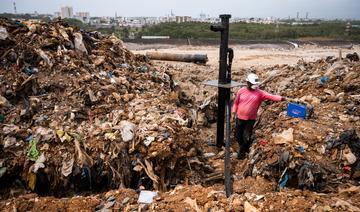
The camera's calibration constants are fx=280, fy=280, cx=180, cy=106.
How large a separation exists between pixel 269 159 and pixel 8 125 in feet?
13.4

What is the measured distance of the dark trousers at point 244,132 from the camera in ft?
15.3

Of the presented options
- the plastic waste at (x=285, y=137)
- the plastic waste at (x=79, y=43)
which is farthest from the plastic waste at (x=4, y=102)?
the plastic waste at (x=285, y=137)

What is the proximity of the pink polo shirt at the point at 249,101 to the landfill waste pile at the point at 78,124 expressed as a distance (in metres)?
0.92

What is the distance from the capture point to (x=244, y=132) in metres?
4.78

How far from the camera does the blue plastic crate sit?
457 cm

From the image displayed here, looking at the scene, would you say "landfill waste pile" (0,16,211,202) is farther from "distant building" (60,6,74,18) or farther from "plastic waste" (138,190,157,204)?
"distant building" (60,6,74,18)

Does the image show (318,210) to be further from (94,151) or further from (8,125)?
(8,125)

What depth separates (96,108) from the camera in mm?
5172

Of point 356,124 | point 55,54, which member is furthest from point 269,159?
point 55,54

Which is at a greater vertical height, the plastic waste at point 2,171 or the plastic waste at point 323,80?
the plastic waste at point 323,80

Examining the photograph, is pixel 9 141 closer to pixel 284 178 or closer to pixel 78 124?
pixel 78 124

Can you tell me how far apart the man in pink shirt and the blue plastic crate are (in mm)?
457

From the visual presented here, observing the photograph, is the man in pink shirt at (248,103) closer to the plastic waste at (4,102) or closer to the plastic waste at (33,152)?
the plastic waste at (33,152)

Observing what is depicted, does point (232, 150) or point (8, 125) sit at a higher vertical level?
point (8, 125)
